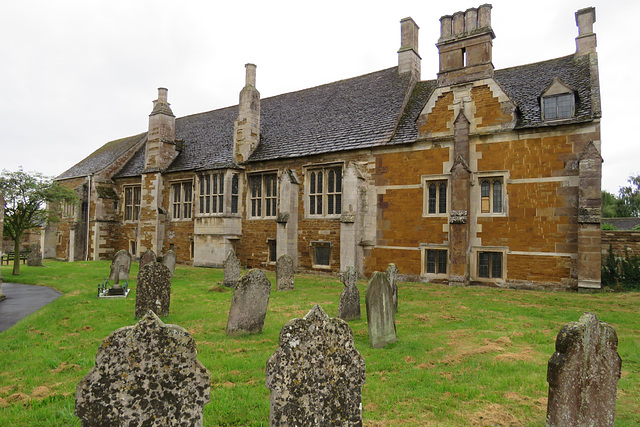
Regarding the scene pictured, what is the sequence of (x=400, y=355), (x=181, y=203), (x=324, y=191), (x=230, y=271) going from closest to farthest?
(x=400, y=355)
(x=230, y=271)
(x=324, y=191)
(x=181, y=203)

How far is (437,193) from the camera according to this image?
1775 cm

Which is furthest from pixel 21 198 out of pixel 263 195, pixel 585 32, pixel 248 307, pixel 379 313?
pixel 585 32

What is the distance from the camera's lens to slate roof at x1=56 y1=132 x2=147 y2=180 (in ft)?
106

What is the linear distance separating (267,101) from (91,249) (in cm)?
1814

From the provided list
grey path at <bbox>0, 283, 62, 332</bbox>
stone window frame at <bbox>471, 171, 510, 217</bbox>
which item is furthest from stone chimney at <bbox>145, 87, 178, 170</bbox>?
stone window frame at <bbox>471, 171, 510, 217</bbox>

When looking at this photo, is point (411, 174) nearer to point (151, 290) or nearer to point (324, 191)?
point (324, 191)

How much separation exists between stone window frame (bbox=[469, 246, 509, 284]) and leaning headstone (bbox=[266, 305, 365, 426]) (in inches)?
562

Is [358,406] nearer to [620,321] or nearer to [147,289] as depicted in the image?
[147,289]

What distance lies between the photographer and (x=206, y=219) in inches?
954

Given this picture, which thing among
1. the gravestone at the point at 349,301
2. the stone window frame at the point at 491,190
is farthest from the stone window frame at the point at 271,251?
the gravestone at the point at 349,301

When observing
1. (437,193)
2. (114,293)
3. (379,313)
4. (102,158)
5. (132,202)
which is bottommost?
(114,293)

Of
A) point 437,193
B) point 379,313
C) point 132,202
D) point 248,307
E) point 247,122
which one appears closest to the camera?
point 379,313

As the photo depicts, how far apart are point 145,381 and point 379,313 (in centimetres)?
517

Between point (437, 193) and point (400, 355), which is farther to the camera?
point (437, 193)
